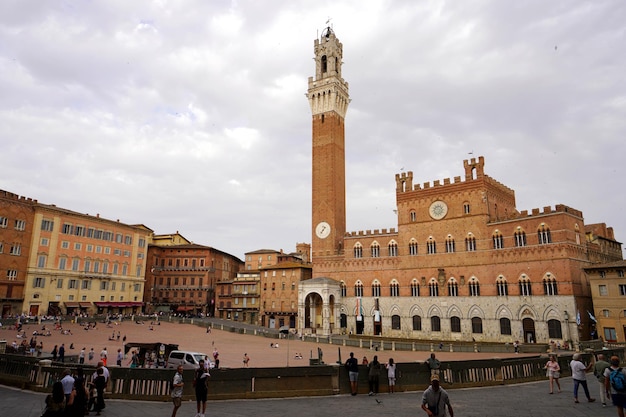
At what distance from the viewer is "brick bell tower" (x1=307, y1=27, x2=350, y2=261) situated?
63.3 meters

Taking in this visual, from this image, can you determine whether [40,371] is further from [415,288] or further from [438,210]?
[438,210]

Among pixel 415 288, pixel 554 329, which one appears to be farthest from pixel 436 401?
pixel 415 288

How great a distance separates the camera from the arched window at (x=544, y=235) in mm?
45594

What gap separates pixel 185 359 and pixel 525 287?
127ft

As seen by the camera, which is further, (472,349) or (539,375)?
(472,349)

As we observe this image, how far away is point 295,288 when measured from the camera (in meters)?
69.0

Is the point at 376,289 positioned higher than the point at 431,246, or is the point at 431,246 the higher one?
the point at 431,246

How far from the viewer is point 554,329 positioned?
43.6 meters

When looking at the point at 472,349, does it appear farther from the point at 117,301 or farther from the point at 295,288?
the point at 117,301

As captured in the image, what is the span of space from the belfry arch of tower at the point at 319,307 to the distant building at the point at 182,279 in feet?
84.3

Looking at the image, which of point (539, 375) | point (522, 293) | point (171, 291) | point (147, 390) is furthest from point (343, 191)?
point (147, 390)

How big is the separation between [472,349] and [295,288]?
3502 cm

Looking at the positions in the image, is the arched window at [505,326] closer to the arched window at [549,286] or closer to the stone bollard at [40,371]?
the arched window at [549,286]

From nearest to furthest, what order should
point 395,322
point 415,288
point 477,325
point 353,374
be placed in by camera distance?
point 353,374 < point 477,325 < point 415,288 < point 395,322
